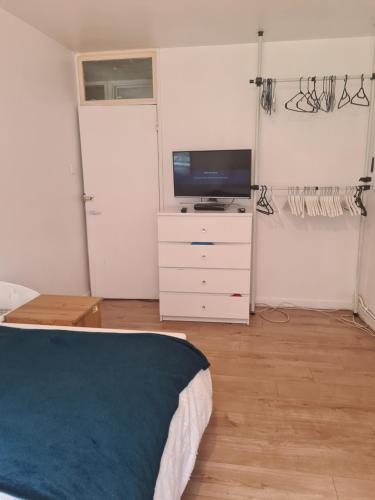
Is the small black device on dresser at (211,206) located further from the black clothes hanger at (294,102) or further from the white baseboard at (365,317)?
the white baseboard at (365,317)

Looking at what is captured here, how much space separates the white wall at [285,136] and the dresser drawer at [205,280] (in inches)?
20.4

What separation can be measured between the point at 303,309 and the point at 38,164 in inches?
110

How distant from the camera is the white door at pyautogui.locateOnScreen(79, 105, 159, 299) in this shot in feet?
11.7

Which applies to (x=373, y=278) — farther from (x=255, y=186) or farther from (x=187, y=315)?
(x=187, y=315)

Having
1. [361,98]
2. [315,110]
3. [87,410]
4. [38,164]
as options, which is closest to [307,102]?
[315,110]

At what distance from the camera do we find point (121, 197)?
3.70m

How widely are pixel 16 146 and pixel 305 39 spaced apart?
8.50 feet

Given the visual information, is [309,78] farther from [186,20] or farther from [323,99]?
[186,20]

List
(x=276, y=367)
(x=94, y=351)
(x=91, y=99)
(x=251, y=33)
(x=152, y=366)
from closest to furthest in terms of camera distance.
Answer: (x=152, y=366)
(x=94, y=351)
(x=276, y=367)
(x=251, y=33)
(x=91, y=99)

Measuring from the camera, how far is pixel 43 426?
1.15 metres

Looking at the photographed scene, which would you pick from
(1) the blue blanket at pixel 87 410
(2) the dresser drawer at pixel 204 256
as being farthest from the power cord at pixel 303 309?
(1) the blue blanket at pixel 87 410

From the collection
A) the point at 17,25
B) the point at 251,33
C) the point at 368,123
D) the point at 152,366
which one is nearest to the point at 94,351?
the point at 152,366

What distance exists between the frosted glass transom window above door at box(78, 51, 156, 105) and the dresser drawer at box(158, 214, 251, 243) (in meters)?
1.24

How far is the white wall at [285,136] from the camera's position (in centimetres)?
324
